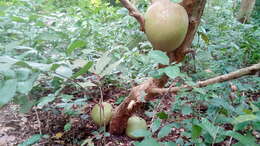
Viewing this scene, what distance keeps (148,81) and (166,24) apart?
0.35 m

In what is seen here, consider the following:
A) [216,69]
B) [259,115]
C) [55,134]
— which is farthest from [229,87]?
[55,134]

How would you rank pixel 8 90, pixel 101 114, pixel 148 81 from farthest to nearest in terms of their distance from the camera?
pixel 101 114
pixel 148 81
pixel 8 90

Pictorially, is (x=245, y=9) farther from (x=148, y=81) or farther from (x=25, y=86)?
(x=25, y=86)

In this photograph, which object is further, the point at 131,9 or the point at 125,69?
the point at 125,69

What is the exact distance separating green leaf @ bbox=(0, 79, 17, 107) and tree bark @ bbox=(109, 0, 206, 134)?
449 mm

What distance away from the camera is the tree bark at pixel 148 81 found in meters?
0.90

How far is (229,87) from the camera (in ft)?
4.03

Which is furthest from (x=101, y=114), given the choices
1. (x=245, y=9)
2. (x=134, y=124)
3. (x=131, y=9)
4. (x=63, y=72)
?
(x=245, y=9)

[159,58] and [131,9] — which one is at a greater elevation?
[131,9]

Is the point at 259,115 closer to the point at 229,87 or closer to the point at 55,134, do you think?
the point at 229,87

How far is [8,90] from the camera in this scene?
71 centimetres

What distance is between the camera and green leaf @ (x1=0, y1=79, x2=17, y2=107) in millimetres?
689

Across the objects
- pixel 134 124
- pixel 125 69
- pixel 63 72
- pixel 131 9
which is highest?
pixel 131 9

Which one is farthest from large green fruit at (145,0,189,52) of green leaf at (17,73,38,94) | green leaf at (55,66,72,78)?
green leaf at (17,73,38,94)
